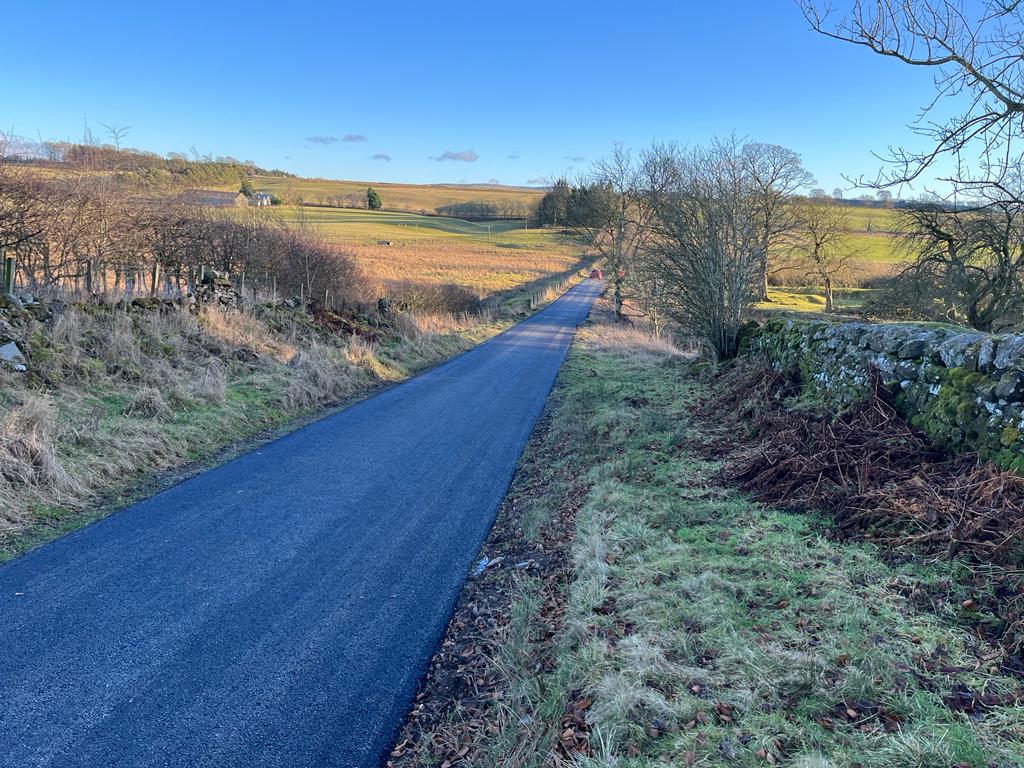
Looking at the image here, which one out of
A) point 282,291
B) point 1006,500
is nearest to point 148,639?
point 1006,500

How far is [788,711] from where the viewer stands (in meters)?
2.75

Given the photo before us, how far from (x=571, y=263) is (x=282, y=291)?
5933 centimetres

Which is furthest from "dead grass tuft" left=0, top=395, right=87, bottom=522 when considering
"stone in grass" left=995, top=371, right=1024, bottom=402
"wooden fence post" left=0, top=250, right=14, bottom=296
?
"stone in grass" left=995, top=371, right=1024, bottom=402

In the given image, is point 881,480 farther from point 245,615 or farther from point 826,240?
point 826,240

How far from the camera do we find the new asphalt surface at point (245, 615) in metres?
2.93

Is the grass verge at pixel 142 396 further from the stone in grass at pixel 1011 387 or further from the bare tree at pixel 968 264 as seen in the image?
the bare tree at pixel 968 264

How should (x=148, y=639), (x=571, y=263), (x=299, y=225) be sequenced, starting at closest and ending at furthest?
(x=148, y=639) < (x=299, y=225) < (x=571, y=263)

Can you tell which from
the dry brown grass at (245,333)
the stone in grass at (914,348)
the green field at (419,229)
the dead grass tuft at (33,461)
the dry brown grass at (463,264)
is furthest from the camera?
the green field at (419,229)

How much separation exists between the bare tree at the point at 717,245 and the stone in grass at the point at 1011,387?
8.49 metres

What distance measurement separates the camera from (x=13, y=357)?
25.2 feet

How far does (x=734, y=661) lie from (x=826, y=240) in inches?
1685

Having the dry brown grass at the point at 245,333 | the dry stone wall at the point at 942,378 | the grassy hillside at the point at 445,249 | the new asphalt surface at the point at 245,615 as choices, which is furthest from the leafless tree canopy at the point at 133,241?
the dry stone wall at the point at 942,378

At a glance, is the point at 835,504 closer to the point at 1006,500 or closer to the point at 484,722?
the point at 1006,500

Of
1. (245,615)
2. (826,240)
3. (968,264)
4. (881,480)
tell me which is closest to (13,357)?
(245,615)
